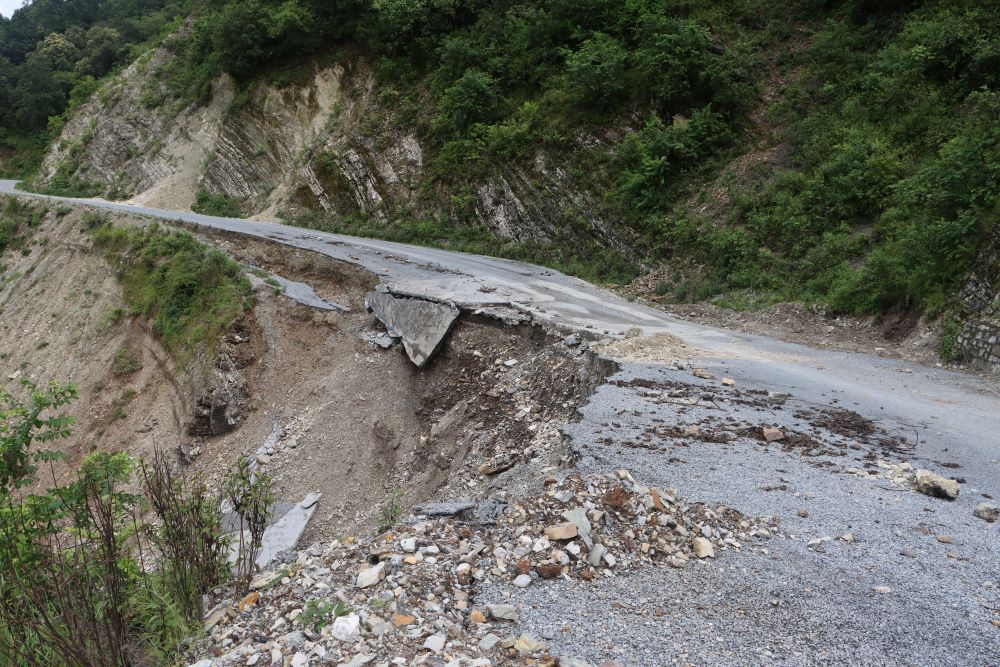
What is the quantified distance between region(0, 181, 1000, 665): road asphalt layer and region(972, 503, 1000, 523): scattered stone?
58mm

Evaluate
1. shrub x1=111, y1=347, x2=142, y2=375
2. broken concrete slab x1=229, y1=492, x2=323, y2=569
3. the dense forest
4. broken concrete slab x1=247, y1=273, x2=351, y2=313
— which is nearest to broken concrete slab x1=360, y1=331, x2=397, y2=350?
broken concrete slab x1=247, y1=273, x2=351, y2=313

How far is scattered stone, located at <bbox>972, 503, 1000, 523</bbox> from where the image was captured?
174 inches

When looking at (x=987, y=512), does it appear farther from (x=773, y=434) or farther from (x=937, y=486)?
(x=773, y=434)

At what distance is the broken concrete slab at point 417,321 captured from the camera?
1118 centimetres

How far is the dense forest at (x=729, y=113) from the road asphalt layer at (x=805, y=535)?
11.4 feet

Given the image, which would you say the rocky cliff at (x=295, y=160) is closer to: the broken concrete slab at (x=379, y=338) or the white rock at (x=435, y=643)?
the broken concrete slab at (x=379, y=338)

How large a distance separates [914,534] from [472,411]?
6033 millimetres

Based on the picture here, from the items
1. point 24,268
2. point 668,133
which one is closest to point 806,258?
point 668,133

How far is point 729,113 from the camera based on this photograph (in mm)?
16219

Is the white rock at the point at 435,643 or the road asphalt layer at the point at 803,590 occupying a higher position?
the road asphalt layer at the point at 803,590

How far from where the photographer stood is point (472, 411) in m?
9.26

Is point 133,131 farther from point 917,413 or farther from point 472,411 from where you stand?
point 917,413

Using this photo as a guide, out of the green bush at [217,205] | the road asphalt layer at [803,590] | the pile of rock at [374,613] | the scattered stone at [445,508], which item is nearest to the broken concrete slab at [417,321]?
the road asphalt layer at [803,590]

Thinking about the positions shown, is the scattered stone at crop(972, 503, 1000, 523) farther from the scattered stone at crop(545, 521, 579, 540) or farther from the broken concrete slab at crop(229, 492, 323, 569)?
the broken concrete slab at crop(229, 492, 323, 569)
